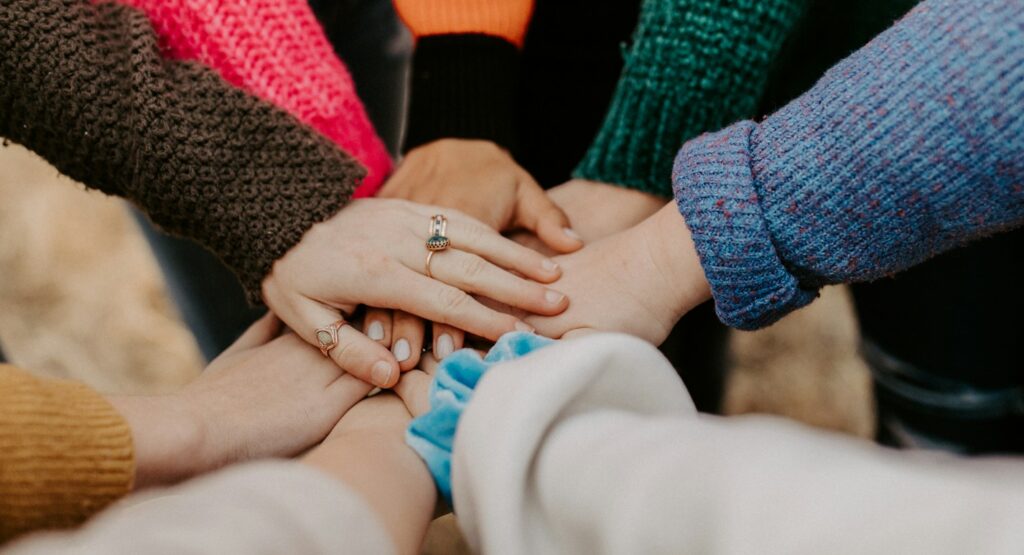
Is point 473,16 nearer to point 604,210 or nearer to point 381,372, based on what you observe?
point 604,210

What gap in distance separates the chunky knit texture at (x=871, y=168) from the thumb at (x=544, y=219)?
14 centimetres

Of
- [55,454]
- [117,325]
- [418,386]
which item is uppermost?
[55,454]

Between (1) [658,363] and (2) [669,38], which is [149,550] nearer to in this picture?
(1) [658,363]

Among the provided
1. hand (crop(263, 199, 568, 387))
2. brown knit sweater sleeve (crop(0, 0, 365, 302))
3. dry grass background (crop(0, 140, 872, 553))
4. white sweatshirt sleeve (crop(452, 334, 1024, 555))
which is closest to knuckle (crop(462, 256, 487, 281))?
hand (crop(263, 199, 568, 387))

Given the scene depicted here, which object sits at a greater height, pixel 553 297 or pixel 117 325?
pixel 553 297

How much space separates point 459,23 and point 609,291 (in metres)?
0.31

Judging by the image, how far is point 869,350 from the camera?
856mm

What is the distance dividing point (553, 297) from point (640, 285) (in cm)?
6

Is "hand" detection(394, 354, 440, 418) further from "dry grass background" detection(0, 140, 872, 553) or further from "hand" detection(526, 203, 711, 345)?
"dry grass background" detection(0, 140, 872, 553)

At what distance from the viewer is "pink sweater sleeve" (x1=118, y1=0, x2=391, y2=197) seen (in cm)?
58

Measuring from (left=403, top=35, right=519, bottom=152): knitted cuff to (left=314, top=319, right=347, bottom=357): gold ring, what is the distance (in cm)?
22

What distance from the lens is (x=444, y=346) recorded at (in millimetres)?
566

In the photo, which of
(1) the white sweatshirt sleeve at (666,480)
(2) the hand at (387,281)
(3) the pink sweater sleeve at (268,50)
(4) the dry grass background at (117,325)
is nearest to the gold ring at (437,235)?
(2) the hand at (387,281)

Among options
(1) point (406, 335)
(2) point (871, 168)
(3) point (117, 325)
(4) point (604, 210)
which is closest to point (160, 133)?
(1) point (406, 335)
